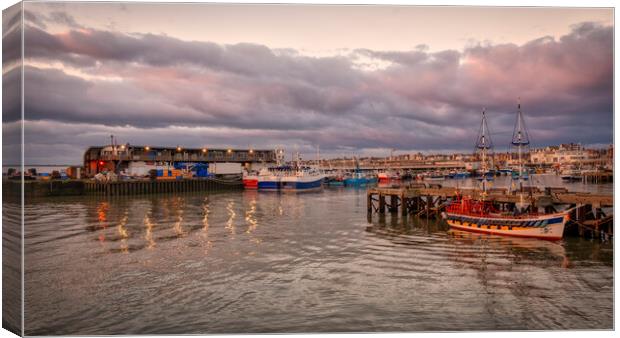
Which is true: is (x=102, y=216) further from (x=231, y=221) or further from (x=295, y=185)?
(x=295, y=185)

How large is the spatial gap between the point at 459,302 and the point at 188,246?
10973 millimetres

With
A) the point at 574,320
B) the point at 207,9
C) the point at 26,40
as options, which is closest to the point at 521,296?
the point at 574,320

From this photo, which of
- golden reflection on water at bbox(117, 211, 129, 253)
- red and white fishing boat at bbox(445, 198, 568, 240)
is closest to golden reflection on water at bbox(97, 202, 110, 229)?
golden reflection on water at bbox(117, 211, 129, 253)

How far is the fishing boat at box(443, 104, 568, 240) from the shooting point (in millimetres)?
Result: 19094

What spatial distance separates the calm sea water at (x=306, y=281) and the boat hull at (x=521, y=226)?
1.93ft

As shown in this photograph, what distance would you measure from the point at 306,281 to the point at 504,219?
442 inches

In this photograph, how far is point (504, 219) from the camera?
790 inches

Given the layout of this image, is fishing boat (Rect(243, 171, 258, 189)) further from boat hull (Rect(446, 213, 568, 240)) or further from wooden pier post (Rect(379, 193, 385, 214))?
boat hull (Rect(446, 213, 568, 240))

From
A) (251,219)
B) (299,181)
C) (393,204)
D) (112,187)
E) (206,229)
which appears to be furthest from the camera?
(299,181)

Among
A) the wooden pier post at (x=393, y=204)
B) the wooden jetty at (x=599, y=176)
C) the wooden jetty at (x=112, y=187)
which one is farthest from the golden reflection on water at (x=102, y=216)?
the wooden jetty at (x=599, y=176)

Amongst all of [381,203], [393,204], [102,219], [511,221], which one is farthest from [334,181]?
[511,221]

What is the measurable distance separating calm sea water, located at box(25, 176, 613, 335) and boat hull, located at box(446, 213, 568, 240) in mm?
588

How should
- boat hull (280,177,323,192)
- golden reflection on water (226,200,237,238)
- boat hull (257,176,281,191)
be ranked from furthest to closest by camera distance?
boat hull (257,176,281,191), boat hull (280,177,323,192), golden reflection on water (226,200,237,238)

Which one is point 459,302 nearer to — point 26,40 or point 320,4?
point 320,4
